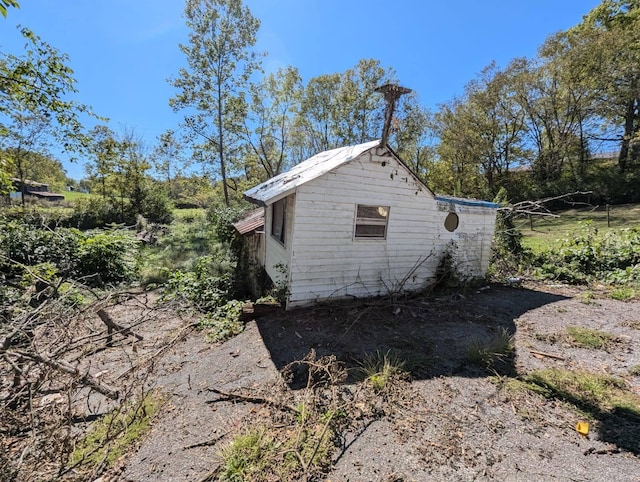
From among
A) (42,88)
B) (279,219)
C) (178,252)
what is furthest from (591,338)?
(178,252)

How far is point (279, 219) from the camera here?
25.2ft

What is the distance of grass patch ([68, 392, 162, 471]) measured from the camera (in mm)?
3100

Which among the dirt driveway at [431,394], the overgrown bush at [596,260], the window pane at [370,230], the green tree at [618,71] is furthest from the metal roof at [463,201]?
the green tree at [618,71]

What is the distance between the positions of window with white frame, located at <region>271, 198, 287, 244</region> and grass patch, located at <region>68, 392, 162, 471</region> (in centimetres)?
423

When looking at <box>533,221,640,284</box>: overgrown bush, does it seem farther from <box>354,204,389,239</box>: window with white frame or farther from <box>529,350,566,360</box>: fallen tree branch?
<box>354,204,389,239</box>: window with white frame

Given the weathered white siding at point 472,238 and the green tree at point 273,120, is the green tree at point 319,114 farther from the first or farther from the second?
the weathered white siding at point 472,238

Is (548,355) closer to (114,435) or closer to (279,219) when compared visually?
(279,219)

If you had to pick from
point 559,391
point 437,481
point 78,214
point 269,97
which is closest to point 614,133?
point 269,97

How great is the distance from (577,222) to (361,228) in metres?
19.6

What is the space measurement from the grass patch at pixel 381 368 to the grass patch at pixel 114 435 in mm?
2892

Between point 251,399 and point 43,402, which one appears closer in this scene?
point 251,399

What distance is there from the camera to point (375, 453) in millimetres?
2994

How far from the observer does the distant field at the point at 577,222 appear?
50.8ft

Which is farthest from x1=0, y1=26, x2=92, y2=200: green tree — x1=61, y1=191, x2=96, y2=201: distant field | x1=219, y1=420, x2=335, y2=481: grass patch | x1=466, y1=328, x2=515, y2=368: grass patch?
x1=61, y1=191, x2=96, y2=201: distant field
